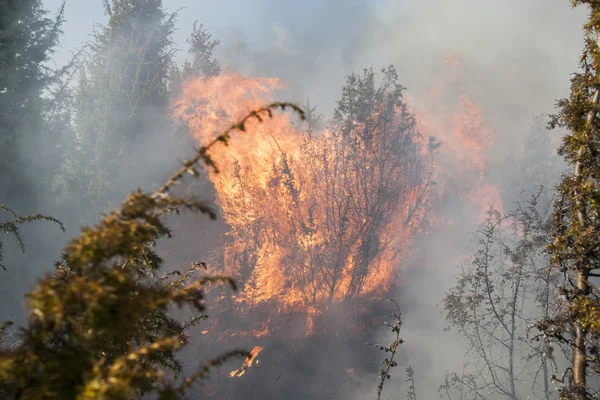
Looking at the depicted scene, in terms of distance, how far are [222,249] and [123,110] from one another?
11496mm

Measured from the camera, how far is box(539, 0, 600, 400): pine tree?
4758 mm

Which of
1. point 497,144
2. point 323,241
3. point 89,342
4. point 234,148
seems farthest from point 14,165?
point 497,144

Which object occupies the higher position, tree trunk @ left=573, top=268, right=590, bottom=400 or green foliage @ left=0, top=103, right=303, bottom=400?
tree trunk @ left=573, top=268, right=590, bottom=400

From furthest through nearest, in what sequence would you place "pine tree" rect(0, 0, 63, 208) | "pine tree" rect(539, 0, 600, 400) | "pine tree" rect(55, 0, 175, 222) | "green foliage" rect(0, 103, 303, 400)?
"pine tree" rect(55, 0, 175, 222) → "pine tree" rect(0, 0, 63, 208) → "pine tree" rect(539, 0, 600, 400) → "green foliage" rect(0, 103, 303, 400)

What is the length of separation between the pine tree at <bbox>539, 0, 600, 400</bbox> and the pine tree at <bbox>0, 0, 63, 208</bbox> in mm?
24073

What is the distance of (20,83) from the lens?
21031 mm

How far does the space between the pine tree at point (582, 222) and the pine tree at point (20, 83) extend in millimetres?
24073

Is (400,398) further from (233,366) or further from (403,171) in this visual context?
(403,171)

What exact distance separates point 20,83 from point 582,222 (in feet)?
88.5

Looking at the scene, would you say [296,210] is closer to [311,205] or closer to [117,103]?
[311,205]

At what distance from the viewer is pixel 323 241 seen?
2216 cm

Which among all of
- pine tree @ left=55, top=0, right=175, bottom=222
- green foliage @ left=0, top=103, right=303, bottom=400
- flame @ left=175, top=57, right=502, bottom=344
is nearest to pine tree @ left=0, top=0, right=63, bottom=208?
pine tree @ left=55, top=0, right=175, bottom=222

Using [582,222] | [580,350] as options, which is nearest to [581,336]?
[580,350]

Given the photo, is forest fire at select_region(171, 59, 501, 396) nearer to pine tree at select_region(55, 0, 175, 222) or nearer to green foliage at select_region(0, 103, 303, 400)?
pine tree at select_region(55, 0, 175, 222)
